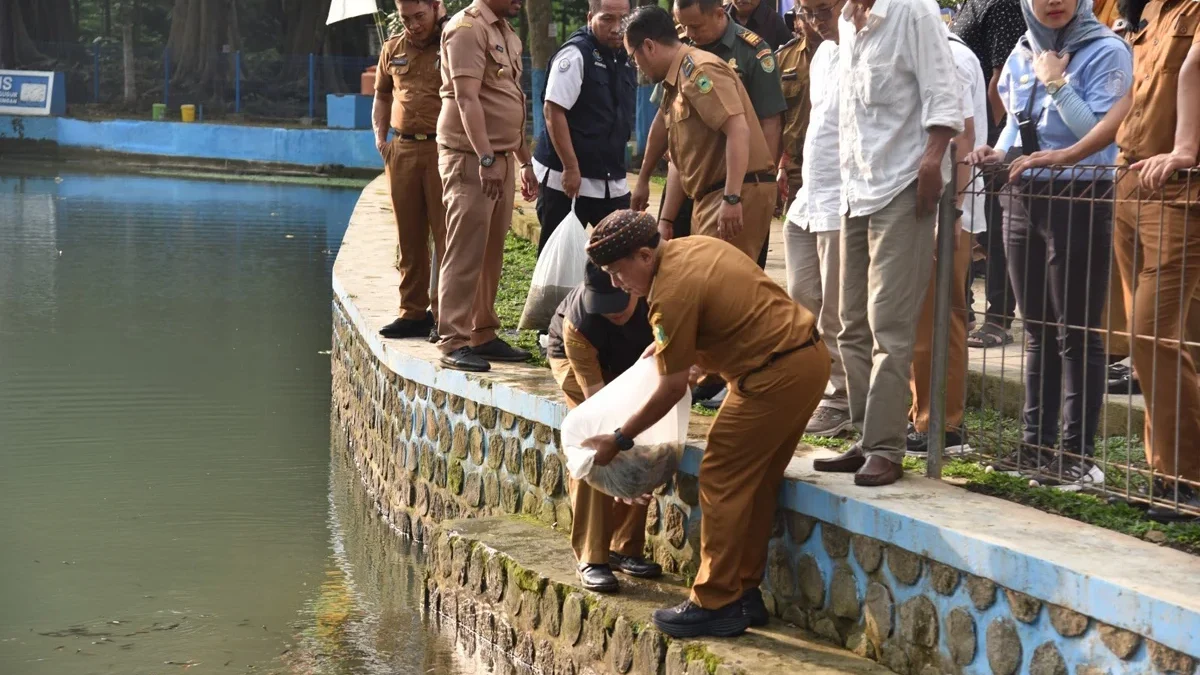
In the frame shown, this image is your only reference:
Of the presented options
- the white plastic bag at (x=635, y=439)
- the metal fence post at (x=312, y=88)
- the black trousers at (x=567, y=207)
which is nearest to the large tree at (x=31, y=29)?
the metal fence post at (x=312, y=88)

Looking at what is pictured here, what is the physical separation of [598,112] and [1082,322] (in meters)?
3.07

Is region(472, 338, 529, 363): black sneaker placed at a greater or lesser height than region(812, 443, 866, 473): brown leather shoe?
greater

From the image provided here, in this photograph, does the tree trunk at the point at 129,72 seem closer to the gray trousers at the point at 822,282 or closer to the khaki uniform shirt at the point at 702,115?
the khaki uniform shirt at the point at 702,115

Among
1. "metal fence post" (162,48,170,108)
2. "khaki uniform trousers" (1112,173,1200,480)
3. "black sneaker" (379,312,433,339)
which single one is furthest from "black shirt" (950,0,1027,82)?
"metal fence post" (162,48,170,108)

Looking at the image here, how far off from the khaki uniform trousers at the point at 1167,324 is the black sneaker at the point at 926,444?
2.34ft

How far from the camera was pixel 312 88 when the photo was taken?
112 ft

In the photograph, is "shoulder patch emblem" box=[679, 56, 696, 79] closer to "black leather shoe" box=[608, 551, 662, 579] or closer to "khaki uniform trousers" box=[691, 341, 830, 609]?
"khaki uniform trousers" box=[691, 341, 830, 609]

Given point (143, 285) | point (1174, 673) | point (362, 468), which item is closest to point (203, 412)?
point (362, 468)

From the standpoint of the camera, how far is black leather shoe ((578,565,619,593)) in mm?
4977

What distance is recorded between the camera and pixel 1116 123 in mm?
4625

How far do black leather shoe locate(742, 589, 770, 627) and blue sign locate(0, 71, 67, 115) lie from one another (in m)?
31.6

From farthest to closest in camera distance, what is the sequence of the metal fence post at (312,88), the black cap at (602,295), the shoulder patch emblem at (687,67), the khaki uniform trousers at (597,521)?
1. the metal fence post at (312,88)
2. the shoulder patch emblem at (687,67)
3. the khaki uniform trousers at (597,521)
4. the black cap at (602,295)

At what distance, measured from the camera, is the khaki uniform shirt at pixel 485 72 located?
6496 mm

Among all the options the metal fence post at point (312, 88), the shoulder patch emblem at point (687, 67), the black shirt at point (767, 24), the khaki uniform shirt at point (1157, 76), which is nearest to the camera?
the khaki uniform shirt at point (1157, 76)
